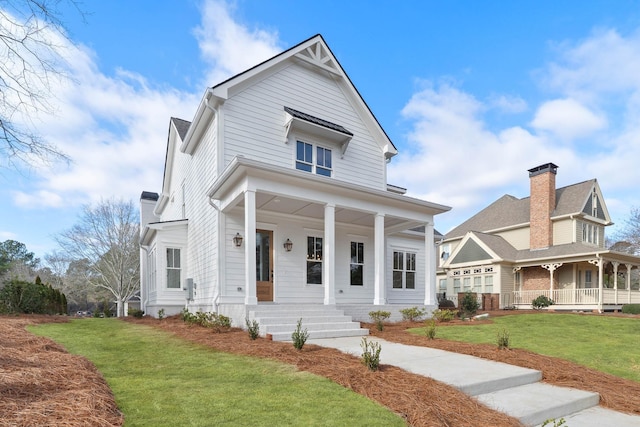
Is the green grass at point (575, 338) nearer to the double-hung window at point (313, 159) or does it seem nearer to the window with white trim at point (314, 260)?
the window with white trim at point (314, 260)

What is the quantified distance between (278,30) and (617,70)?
11.8 metres

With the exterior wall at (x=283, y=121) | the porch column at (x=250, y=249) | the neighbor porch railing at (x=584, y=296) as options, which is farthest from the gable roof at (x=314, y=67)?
the neighbor porch railing at (x=584, y=296)

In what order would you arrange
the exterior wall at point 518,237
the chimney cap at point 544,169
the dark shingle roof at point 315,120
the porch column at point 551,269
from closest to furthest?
the dark shingle roof at point 315,120
the porch column at point 551,269
the chimney cap at point 544,169
the exterior wall at point 518,237

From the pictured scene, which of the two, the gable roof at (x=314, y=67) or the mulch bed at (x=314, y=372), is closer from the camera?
the mulch bed at (x=314, y=372)

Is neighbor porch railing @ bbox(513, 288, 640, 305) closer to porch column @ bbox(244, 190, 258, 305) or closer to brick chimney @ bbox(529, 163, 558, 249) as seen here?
brick chimney @ bbox(529, 163, 558, 249)

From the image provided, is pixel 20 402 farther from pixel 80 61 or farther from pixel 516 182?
pixel 516 182

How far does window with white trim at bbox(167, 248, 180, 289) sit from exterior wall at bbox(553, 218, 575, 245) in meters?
22.0

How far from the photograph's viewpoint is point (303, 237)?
1196cm

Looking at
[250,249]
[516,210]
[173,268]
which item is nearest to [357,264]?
[250,249]

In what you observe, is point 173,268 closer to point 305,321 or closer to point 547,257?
point 305,321

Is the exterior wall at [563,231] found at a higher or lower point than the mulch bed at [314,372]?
higher

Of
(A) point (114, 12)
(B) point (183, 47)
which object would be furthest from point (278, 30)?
(A) point (114, 12)

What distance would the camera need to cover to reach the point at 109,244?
91.7 feet

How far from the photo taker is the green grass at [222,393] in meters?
3.15
